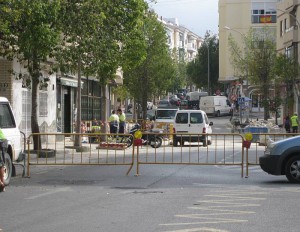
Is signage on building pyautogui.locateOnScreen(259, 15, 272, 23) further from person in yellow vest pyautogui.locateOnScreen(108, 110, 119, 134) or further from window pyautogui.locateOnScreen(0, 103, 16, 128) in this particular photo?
window pyautogui.locateOnScreen(0, 103, 16, 128)

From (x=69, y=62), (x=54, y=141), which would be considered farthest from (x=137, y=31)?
(x=54, y=141)

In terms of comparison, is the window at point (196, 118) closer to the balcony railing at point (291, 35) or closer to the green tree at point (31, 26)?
the green tree at point (31, 26)

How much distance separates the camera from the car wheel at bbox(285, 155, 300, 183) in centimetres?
1527

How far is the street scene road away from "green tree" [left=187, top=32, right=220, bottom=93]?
81.1 metres

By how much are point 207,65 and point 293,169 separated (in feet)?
276

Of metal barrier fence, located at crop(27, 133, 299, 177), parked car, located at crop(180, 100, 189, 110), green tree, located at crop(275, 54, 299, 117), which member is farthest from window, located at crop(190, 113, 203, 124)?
parked car, located at crop(180, 100, 189, 110)

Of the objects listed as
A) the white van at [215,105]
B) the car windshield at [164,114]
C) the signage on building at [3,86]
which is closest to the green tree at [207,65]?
the white van at [215,105]

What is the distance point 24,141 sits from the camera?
1731 centimetres

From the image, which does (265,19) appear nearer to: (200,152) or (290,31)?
(290,31)

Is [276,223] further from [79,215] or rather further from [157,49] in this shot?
[157,49]

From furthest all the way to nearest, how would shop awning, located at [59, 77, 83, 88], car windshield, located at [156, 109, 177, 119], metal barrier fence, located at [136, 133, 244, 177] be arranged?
car windshield, located at [156, 109, 177, 119]
shop awning, located at [59, 77, 83, 88]
metal barrier fence, located at [136, 133, 244, 177]

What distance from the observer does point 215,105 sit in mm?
75500

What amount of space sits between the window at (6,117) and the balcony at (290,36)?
39.3 m

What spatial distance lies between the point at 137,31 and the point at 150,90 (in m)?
→ 20.4
